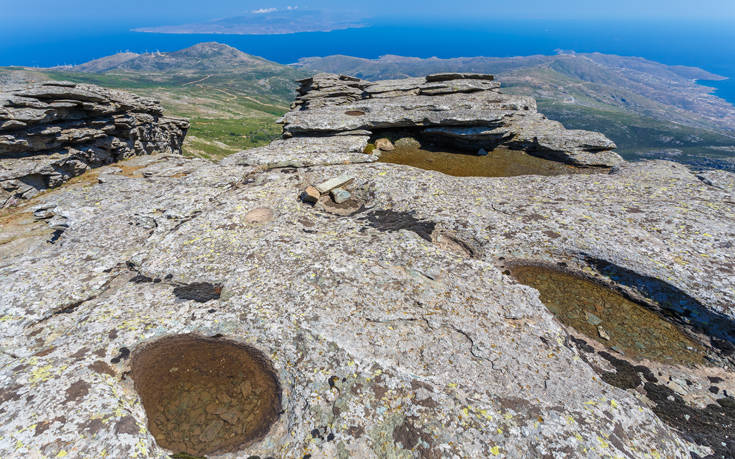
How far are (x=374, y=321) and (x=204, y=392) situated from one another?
6.48 meters

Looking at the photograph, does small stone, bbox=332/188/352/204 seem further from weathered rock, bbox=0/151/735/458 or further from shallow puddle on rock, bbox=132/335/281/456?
shallow puddle on rock, bbox=132/335/281/456

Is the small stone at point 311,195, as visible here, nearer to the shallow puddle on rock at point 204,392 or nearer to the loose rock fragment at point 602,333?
the shallow puddle on rock at point 204,392

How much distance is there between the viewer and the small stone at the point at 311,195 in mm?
20748

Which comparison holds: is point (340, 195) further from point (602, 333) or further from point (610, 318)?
point (610, 318)

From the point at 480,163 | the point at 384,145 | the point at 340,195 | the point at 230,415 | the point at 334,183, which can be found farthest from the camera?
the point at 384,145

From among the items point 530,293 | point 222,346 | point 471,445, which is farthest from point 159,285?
point 530,293

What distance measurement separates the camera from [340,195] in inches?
843

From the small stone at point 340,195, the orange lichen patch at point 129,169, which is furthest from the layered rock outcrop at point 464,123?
the orange lichen patch at point 129,169

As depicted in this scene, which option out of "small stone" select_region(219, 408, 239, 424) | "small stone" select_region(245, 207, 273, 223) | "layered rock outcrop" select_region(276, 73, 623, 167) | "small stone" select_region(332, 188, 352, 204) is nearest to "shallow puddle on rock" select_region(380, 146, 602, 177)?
"layered rock outcrop" select_region(276, 73, 623, 167)

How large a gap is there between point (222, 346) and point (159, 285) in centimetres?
540

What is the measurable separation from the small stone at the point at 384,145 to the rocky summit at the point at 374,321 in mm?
13055

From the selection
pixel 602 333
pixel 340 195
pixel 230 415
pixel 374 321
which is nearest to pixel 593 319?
pixel 602 333

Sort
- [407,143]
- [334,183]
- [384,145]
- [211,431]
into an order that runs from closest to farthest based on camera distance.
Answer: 1. [211,431]
2. [334,183]
3. [384,145]
4. [407,143]

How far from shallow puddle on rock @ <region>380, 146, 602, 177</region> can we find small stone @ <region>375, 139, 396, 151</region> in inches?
24.3
